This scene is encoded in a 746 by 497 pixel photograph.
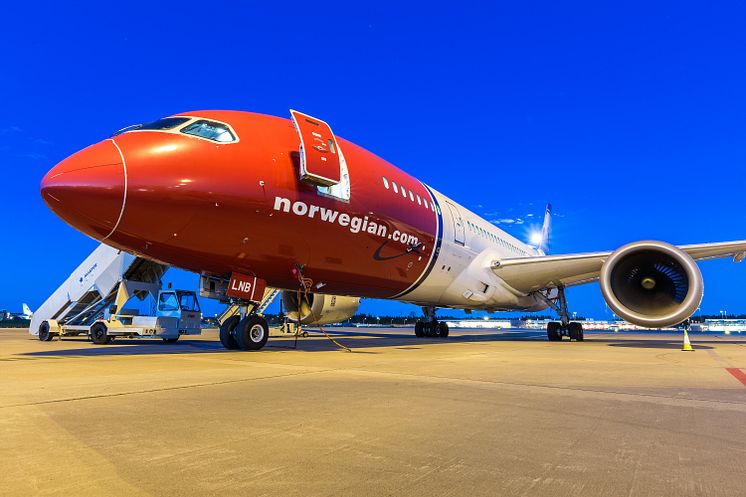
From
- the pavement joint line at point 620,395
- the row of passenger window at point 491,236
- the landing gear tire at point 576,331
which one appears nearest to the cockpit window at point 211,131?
the pavement joint line at point 620,395

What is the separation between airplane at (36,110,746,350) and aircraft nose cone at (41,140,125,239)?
0.05 ft

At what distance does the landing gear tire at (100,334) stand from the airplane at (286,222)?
205 inches

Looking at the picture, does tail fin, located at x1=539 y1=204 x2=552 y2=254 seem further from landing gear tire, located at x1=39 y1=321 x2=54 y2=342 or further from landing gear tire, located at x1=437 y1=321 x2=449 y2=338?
landing gear tire, located at x1=39 y1=321 x2=54 y2=342

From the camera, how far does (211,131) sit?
26.5ft

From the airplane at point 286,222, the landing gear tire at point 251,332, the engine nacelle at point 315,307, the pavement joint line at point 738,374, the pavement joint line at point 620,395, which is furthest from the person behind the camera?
the engine nacelle at point 315,307

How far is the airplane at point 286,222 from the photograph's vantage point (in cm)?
714

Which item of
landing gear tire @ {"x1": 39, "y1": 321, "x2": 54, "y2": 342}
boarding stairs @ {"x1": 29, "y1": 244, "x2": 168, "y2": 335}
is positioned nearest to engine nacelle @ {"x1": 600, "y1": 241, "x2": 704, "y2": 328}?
boarding stairs @ {"x1": 29, "y1": 244, "x2": 168, "y2": 335}

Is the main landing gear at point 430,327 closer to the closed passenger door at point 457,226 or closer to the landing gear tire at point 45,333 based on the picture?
the closed passenger door at point 457,226

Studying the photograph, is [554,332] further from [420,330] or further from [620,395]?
[620,395]

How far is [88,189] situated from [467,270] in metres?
10.1

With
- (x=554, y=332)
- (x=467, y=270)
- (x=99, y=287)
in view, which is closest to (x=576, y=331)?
(x=554, y=332)

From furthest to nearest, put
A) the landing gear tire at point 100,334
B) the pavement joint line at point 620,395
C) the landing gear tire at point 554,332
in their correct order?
the landing gear tire at point 554,332 → the landing gear tire at point 100,334 → the pavement joint line at point 620,395

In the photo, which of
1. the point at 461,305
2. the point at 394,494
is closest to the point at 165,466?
the point at 394,494

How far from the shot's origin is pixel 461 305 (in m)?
15.6
